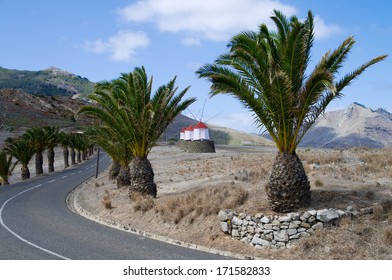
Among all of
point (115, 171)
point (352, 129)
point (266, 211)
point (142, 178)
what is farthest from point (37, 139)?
point (352, 129)

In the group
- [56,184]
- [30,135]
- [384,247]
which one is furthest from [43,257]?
[30,135]

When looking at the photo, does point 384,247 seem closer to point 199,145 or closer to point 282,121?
point 282,121

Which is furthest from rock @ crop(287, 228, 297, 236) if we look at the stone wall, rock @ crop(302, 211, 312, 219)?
rock @ crop(302, 211, 312, 219)

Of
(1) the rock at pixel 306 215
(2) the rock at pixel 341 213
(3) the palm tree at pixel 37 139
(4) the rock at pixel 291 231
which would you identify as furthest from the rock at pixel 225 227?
(3) the palm tree at pixel 37 139

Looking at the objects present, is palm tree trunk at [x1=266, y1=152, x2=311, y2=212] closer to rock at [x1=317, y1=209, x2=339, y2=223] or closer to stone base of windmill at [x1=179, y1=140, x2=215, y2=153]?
rock at [x1=317, y1=209, x2=339, y2=223]

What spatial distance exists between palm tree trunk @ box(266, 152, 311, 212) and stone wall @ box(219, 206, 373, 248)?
1.89 ft

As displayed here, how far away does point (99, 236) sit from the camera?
14.5 meters

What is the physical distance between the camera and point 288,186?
12.6 meters

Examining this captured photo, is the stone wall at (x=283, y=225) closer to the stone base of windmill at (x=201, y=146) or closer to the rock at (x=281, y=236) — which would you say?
the rock at (x=281, y=236)

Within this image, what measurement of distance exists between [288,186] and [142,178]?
29.3 ft

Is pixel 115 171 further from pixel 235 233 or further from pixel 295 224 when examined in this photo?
pixel 295 224

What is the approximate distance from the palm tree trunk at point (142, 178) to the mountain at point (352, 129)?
3779 inches
